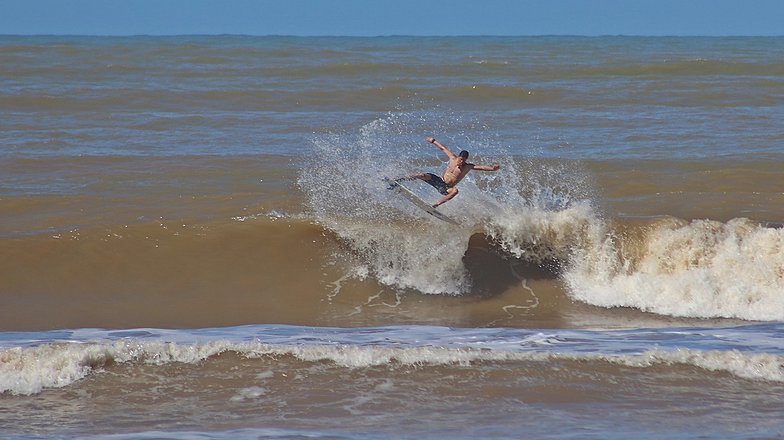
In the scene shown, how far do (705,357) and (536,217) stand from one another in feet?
14.1

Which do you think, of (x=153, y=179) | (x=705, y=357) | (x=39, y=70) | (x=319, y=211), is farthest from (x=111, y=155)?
(x=39, y=70)

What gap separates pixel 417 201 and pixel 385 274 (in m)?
0.98

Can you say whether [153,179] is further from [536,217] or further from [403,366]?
[403,366]

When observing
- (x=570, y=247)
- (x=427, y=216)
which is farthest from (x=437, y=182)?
(x=570, y=247)

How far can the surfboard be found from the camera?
469 inches

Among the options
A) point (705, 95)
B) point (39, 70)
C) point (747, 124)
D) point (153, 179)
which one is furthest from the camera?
point (39, 70)

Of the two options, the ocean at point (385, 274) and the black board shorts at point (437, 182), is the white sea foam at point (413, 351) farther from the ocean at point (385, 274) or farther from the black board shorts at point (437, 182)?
the black board shorts at point (437, 182)

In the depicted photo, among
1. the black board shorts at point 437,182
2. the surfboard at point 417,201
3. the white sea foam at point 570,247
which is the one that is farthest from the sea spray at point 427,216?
the black board shorts at point 437,182

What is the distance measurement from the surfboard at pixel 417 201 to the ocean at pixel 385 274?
0.23m

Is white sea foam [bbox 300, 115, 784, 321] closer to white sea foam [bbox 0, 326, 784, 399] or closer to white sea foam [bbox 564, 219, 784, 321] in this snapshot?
white sea foam [bbox 564, 219, 784, 321]

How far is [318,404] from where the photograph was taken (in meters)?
7.96

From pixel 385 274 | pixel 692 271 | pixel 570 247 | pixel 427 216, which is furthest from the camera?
pixel 427 216

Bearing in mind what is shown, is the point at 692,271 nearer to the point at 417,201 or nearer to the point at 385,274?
the point at 417,201

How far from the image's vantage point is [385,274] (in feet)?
39.6
